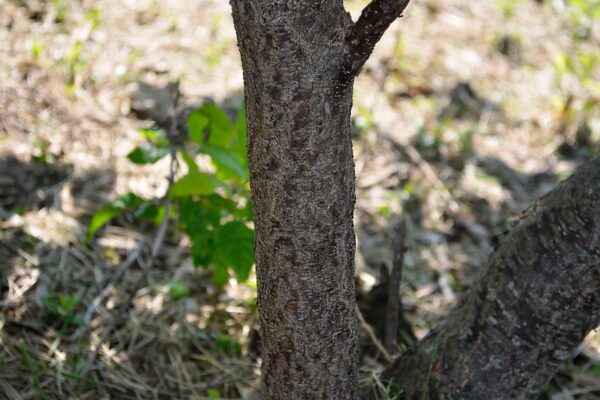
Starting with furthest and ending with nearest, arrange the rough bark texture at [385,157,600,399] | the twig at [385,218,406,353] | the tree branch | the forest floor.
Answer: the forest floor < the twig at [385,218,406,353] < the rough bark texture at [385,157,600,399] < the tree branch

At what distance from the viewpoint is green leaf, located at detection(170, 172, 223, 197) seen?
6.75 feet

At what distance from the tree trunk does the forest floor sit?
39cm

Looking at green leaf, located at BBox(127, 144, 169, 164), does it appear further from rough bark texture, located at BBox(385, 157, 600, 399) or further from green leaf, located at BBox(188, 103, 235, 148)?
rough bark texture, located at BBox(385, 157, 600, 399)

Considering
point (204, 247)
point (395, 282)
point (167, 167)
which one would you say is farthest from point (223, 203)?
point (167, 167)

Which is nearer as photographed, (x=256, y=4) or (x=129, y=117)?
(x=256, y=4)

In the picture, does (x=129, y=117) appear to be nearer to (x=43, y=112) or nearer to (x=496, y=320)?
(x=43, y=112)

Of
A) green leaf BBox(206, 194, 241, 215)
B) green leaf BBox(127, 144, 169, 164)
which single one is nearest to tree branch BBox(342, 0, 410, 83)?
green leaf BBox(206, 194, 241, 215)

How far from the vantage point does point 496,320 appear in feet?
5.22

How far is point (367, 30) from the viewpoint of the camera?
3.69 ft

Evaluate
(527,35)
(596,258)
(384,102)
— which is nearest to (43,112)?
(384,102)

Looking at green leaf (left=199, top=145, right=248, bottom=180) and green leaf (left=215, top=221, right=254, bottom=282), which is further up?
green leaf (left=199, top=145, right=248, bottom=180)

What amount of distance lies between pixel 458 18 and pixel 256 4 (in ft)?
14.7

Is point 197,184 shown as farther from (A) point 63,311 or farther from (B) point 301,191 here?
(B) point 301,191

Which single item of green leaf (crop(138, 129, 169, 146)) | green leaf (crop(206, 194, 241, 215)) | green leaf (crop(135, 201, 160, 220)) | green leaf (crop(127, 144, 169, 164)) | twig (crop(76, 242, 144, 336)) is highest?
green leaf (crop(138, 129, 169, 146))
